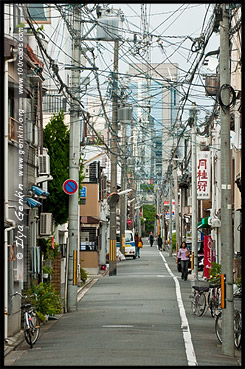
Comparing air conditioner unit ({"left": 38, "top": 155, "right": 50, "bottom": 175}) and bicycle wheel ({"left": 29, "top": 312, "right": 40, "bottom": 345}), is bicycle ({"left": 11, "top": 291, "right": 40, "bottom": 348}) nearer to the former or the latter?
bicycle wheel ({"left": 29, "top": 312, "right": 40, "bottom": 345})

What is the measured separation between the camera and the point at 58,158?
27906mm

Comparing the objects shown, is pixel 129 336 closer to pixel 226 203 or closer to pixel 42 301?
pixel 226 203

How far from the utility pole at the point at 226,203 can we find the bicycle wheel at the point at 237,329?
0.65 metres

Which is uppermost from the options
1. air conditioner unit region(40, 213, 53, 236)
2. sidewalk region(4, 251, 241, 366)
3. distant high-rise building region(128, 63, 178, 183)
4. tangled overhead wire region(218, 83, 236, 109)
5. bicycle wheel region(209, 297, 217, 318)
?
distant high-rise building region(128, 63, 178, 183)

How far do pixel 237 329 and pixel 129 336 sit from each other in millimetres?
2542

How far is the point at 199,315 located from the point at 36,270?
16.9 feet

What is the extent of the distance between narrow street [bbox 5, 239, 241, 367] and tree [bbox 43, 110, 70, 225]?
365cm

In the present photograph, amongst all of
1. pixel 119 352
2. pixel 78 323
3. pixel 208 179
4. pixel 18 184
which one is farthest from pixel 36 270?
pixel 208 179

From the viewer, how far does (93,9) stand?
71.6 feet

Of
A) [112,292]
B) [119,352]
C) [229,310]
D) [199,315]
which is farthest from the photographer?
[112,292]

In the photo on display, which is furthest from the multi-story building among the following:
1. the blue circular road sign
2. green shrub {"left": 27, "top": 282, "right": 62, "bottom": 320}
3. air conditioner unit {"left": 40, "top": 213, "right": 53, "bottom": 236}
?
the blue circular road sign

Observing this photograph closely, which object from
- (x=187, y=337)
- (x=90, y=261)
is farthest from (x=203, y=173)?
Answer: (x=187, y=337)

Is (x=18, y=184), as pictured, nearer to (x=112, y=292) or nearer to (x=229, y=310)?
(x=229, y=310)

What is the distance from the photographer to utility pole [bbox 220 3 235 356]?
1583 centimetres
